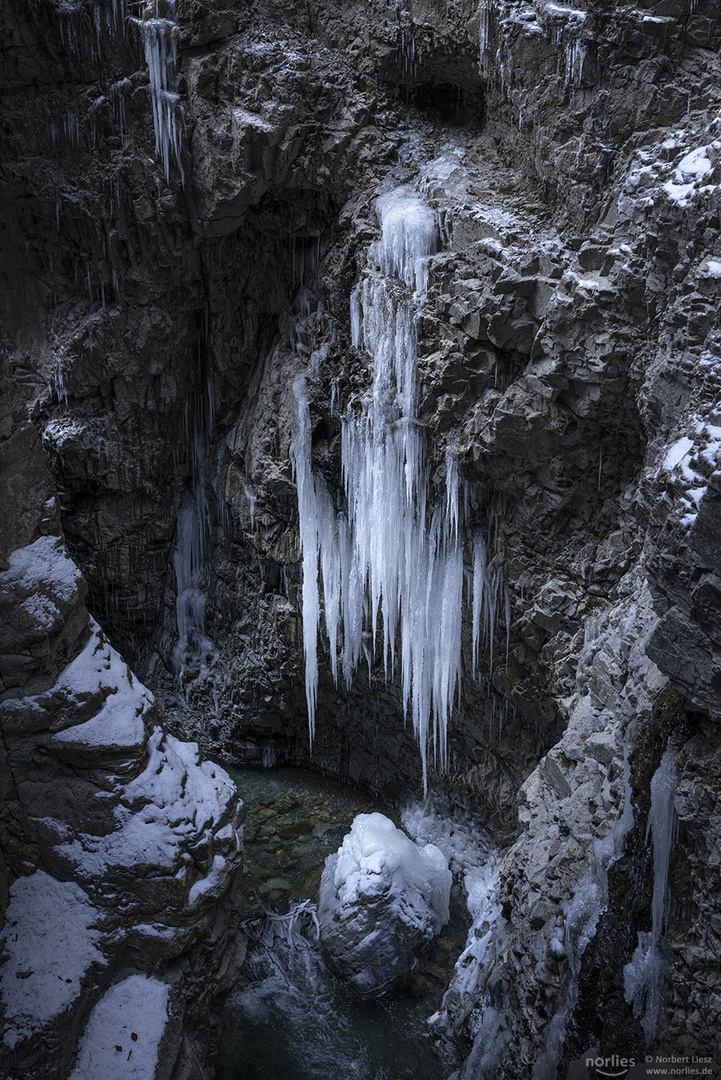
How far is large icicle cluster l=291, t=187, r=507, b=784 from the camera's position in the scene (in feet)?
29.5

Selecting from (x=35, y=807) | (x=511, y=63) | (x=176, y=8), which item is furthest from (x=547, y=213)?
(x=35, y=807)

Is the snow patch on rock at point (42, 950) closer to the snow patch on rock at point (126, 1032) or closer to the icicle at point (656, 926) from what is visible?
the snow patch on rock at point (126, 1032)

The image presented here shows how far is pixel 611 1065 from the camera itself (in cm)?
529

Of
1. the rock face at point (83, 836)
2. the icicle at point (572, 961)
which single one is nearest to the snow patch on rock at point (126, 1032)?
the rock face at point (83, 836)

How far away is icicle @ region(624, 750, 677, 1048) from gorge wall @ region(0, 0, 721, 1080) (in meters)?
0.08

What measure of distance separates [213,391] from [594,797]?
9.16 metres

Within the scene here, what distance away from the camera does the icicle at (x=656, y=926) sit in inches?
206

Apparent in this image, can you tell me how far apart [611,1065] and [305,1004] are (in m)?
4.47

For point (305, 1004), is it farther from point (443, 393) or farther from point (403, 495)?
point (443, 393)

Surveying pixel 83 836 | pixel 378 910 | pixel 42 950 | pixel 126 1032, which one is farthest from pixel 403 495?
pixel 126 1032

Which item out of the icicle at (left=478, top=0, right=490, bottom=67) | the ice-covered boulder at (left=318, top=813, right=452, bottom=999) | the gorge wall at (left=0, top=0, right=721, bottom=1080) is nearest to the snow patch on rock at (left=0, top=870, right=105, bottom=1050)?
the gorge wall at (left=0, top=0, right=721, bottom=1080)

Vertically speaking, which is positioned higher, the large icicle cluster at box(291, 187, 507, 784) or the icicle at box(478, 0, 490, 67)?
the icicle at box(478, 0, 490, 67)

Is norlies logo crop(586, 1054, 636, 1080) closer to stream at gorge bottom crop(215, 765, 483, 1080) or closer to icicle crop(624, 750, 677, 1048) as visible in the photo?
icicle crop(624, 750, 677, 1048)

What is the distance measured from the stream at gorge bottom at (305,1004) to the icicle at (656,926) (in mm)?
3385
